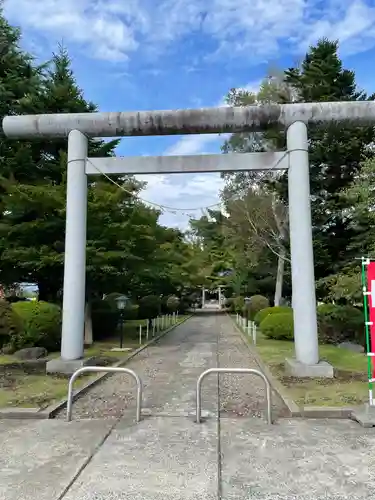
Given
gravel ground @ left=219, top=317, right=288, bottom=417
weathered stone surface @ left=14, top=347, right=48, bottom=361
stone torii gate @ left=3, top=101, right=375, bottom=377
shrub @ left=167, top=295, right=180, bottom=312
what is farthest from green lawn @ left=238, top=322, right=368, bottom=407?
shrub @ left=167, top=295, right=180, bottom=312

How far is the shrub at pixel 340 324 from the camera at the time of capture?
55.1 ft

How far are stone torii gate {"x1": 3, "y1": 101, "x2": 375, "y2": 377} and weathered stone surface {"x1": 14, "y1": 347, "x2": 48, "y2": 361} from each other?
3250mm

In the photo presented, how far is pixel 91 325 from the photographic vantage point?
16281 millimetres

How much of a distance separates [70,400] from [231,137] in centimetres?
2490

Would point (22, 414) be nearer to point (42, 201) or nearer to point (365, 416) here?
point (365, 416)

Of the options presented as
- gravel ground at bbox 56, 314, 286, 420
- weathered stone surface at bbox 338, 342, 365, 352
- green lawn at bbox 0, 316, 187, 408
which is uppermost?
green lawn at bbox 0, 316, 187, 408

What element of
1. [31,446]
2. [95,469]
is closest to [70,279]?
[31,446]

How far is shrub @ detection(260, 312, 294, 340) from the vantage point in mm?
17438

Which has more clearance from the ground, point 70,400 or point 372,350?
point 372,350

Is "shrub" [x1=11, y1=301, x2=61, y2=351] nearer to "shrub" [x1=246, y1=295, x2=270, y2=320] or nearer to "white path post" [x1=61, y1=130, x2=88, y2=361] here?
"white path post" [x1=61, y1=130, x2=88, y2=361]

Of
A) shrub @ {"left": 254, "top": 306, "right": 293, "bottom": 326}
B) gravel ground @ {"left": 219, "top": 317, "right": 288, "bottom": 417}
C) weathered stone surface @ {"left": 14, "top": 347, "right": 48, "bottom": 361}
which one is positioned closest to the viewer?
gravel ground @ {"left": 219, "top": 317, "right": 288, "bottom": 417}

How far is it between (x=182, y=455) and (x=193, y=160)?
6.54 metres

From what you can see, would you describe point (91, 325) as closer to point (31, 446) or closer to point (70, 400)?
point (70, 400)

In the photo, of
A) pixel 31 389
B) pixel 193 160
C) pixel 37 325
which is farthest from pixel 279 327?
pixel 31 389
